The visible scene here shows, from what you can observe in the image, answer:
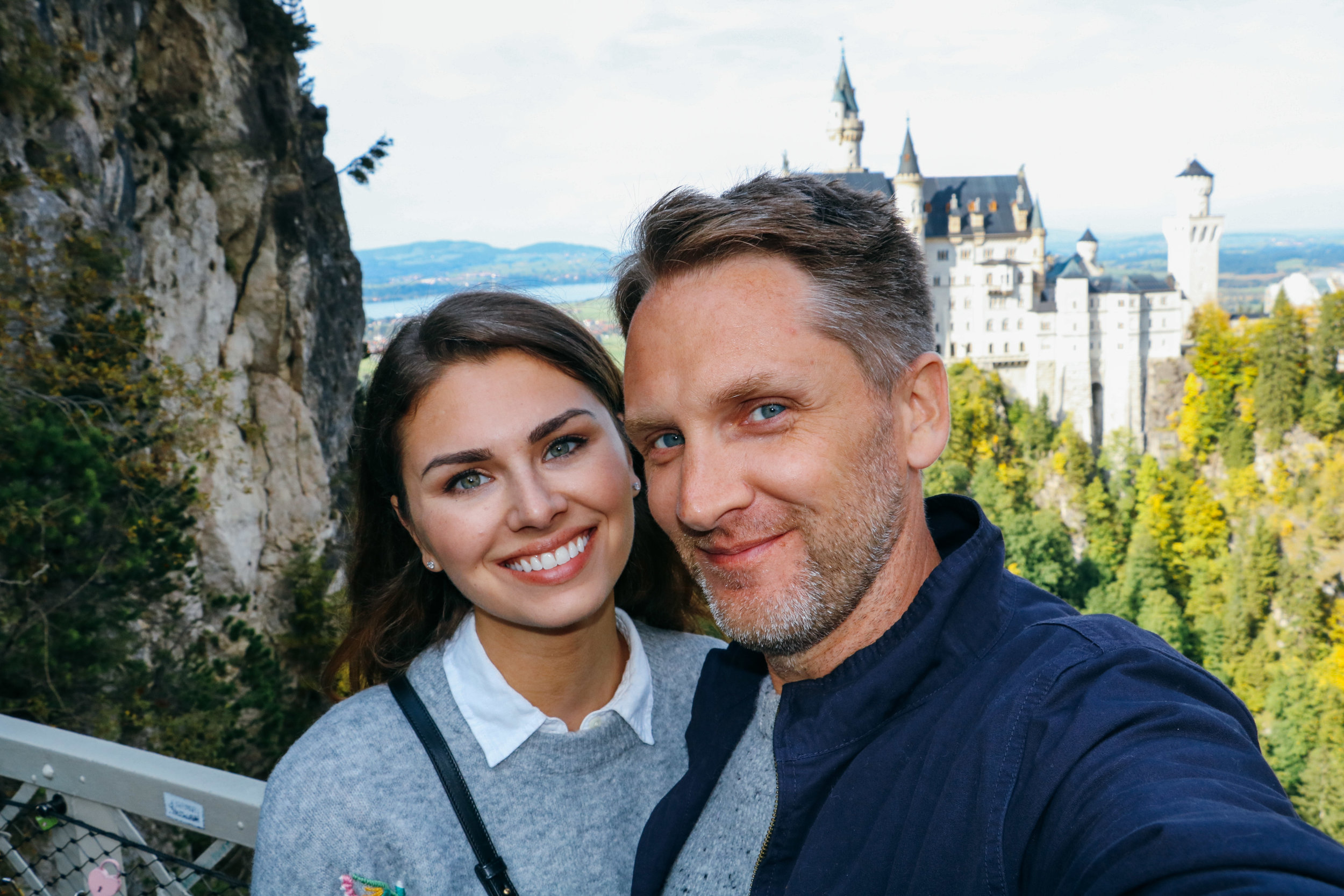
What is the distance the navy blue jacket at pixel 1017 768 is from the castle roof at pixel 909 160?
57.3m

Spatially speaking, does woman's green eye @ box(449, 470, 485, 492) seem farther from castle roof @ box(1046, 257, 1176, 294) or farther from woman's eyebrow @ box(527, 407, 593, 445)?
castle roof @ box(1046, 257, 1176, 294)

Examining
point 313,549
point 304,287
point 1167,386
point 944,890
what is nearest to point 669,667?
point 944,890

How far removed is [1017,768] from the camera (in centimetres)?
114

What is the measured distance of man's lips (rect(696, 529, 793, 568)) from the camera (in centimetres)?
151

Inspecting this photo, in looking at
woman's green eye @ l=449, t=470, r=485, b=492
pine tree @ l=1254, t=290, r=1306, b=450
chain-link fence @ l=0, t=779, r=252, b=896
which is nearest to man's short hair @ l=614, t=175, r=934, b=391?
woman's green eye @ l=449, t=470, r=485, b=492

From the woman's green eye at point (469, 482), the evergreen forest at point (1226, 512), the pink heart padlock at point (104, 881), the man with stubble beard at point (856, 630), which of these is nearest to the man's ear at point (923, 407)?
the man with stubble beard at point (856, 630)

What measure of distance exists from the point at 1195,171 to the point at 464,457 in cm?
6603

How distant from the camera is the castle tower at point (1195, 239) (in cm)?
5559

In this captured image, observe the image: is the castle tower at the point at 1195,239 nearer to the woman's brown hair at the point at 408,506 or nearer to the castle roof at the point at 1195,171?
the castle roof at the point at 1195,171

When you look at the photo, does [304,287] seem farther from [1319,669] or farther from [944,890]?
[1319,669]

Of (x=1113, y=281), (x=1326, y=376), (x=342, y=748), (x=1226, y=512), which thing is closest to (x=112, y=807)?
(x=342, y=748)

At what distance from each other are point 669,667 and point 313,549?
11400 millimetres

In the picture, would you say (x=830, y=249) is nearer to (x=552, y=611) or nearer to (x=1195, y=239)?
(x=552, y=611)

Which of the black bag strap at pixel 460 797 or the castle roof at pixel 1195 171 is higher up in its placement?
the castle roof at pixel 1195 171
